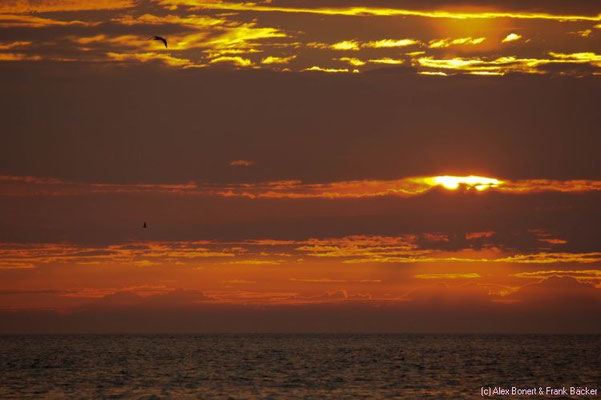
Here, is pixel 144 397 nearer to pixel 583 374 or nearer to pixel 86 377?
pixel 86 377

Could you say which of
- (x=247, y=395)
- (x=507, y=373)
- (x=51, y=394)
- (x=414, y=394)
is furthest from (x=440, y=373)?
(x=51, y=394)

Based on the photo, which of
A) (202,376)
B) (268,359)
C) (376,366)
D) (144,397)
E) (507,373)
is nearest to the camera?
(144,397)

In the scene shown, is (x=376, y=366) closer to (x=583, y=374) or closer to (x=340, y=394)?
(x=583, y=374)

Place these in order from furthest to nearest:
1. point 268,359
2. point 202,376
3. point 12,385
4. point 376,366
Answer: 1. point 268,359
2. point 376,366
3. point 202,376
4. point 12,385

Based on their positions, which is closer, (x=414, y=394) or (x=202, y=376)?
(x=414, y=394)

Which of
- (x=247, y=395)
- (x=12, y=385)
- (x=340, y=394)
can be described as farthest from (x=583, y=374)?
(x=12, y=385)

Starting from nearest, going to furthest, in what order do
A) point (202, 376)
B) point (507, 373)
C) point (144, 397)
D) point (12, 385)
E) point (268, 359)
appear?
point (144, 397)
point (12, 385)
point (202, 376)
point (507, 373)
point (268, 359)

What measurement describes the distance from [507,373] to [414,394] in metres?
33.3

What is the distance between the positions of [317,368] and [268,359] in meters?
27.9

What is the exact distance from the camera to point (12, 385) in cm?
10119

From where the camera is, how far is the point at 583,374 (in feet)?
384

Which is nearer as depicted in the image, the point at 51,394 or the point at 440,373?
the point at 51,394

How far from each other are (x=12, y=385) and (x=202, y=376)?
21616 millimetres

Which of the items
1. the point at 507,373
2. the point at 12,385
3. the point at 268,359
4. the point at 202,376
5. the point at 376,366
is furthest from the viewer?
the point at 268,359
